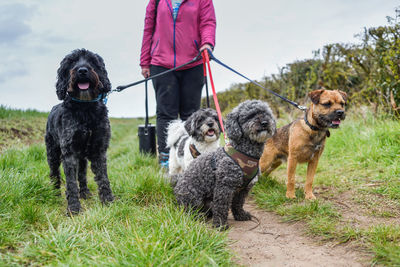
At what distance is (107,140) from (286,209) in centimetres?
242

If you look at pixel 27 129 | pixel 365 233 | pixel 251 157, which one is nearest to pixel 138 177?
pixel 251 157

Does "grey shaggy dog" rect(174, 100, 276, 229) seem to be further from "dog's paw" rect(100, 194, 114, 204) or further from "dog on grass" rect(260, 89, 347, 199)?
"dog on grass" rect(260, 89, 347, 199)

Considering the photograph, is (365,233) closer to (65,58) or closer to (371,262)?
(371,262)

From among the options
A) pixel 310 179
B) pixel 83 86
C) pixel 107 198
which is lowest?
pixel 107 198

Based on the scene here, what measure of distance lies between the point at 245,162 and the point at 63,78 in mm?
2388

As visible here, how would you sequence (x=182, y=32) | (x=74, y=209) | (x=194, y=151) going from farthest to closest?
(x=182, y=32) → (x=194, y=151) → (x=74, y=209)

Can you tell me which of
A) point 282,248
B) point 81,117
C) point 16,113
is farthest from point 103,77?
point 16,113

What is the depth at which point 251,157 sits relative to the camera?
10.8 ft

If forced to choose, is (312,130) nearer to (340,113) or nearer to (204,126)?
(340,113)

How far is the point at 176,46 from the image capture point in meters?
5.04

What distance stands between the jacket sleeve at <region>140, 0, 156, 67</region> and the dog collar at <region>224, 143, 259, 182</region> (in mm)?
2950

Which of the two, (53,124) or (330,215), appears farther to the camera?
(53,124)

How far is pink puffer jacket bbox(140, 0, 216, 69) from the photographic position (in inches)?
196

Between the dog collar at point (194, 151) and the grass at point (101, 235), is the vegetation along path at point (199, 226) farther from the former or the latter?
the dog collar at point (194, 151)
